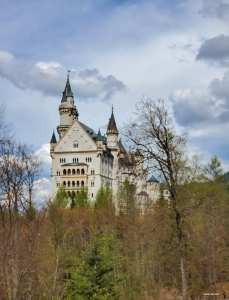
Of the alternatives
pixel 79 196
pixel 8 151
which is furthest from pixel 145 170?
pixel 79 196

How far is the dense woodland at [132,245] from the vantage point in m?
18.2

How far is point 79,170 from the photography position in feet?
286

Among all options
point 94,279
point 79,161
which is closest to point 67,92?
point 79,161

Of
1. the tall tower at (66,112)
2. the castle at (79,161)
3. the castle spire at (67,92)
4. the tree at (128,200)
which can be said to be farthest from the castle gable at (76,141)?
the tree at (128,200)

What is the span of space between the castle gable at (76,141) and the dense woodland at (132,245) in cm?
3821

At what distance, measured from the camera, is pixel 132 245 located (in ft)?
134

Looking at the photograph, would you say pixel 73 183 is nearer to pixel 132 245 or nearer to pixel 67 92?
pixel 67 92

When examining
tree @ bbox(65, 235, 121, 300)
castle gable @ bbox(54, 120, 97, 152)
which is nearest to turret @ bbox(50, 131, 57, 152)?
castle gable @ bbox(54, 120, 97, 152)

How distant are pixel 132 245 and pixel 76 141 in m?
50.0

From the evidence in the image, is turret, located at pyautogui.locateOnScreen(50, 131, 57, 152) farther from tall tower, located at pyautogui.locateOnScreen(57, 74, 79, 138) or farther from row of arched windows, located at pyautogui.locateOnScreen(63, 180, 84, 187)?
row of arched windows, located at pyautogui.locateOnScreen(63, 180, 84, 187)

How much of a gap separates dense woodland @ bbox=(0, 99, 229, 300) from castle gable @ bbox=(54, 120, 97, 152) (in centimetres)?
3821

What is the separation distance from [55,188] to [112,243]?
A: 5156 cm

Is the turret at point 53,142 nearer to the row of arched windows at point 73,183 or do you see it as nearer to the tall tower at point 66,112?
the tall tower at point 66,112

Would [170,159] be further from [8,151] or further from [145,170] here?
[8,151]
